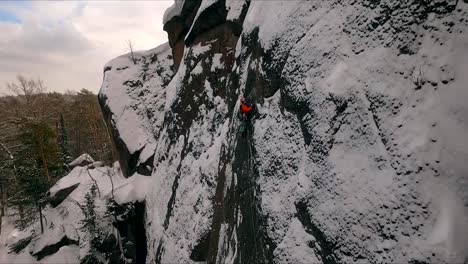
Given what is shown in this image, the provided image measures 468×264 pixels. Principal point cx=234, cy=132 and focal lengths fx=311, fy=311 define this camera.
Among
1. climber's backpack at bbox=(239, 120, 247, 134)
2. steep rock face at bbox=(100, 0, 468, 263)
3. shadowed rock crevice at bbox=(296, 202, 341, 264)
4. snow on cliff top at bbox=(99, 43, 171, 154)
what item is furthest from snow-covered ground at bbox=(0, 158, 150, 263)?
shadowed rock crevice at bbox=(296, 202, 341, 264)

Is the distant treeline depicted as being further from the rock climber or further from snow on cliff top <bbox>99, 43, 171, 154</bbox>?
the rock climber

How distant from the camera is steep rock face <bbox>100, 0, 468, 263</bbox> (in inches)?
176

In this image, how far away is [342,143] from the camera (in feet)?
18.7

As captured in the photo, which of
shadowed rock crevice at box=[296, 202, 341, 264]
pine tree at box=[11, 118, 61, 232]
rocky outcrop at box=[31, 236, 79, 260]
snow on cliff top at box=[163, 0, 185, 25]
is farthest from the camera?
pine tree at box=[11, 118, 61, 232]

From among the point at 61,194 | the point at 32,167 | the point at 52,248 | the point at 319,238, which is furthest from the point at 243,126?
the point at 32,167

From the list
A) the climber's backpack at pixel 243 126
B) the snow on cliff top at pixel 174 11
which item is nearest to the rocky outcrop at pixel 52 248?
the snow on cliff top at pixel 174 11

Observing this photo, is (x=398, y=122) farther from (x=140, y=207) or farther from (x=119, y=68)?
(x=119, y=68)

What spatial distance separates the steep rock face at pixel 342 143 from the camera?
14.7 feet

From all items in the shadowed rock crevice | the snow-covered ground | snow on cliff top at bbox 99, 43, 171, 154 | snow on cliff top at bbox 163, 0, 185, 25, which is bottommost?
the shadowed rock crevice

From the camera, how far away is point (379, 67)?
5570 mm

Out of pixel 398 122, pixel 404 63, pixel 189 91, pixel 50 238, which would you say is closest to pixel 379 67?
pixel 404 63

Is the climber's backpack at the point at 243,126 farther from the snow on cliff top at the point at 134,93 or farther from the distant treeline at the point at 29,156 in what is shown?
the distant treeline at the point at 29,156

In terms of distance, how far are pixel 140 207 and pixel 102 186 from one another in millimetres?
5583

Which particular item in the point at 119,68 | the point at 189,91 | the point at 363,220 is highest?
the point at 119,68
